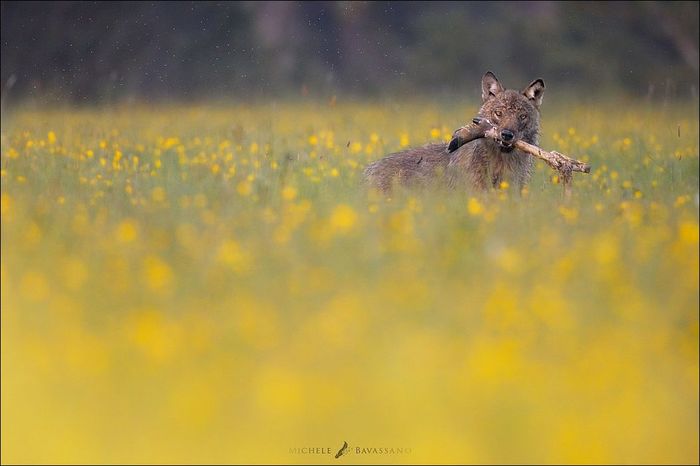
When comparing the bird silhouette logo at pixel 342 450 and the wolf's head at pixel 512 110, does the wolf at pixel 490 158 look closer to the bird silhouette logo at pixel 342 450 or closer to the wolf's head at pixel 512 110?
the wolf's head at pixel 512 110

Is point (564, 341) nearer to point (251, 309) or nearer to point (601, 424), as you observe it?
point (601, 424)

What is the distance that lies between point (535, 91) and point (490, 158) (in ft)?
2.17

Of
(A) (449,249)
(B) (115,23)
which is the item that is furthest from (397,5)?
(A) (449,249)

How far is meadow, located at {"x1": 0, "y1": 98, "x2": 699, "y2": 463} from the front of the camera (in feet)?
11.5

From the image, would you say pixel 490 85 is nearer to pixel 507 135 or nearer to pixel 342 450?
pixel 507 135

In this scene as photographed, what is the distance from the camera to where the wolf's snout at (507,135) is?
26.0 feet

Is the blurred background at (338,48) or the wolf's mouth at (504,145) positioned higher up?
the blurred background at (338,48)

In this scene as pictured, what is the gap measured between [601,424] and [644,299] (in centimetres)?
123

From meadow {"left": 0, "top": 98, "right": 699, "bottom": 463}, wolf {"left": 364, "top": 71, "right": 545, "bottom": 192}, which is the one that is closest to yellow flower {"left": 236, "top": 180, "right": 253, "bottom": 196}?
meadow {"left": 0, "top": 98, "right": 699, "bottom": 463}

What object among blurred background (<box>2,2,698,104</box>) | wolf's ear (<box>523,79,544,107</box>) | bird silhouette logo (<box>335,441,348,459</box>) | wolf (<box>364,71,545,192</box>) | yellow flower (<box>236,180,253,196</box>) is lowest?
bird silhouette logo (<box>335,441,348,459</box>)

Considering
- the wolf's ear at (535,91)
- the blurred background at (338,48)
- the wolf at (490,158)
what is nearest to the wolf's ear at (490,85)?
the wolf at (490,158)

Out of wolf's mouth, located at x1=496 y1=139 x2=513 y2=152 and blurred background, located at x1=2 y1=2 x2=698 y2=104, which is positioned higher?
blurred background, located at x1=2 y1=2 x2=698 y2=104

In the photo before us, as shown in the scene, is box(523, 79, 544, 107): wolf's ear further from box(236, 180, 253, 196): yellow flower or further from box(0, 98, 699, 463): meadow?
box(236, 180, 253, 196): yellow flower

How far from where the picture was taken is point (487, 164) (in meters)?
8.25
